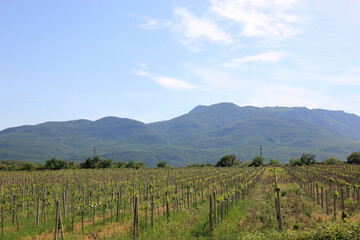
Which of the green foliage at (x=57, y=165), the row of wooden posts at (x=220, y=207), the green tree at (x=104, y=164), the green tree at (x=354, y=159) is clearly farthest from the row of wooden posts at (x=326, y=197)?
the green foliage at (x=57, y=165)

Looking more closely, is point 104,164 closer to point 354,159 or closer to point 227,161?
point 227,161

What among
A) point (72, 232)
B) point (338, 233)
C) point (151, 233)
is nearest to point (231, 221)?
point (151, 233)

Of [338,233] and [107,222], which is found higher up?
[338,233]

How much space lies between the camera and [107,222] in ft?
54.1

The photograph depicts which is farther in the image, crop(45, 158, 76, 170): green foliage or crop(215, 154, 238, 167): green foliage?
crop(215, 154, 238, 167): green foliage

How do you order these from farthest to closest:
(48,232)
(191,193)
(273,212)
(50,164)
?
(50,164)
(191,193)
(273,212)
(48,232)

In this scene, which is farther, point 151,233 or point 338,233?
point 151,233

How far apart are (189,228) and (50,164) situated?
6131 centimetres

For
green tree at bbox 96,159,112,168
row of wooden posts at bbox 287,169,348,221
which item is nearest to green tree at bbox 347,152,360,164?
row of wooden posts at bbox 287,169,348,221

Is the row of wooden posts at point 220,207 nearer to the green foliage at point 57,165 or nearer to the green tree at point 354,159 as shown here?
the green foliage at point 57,165

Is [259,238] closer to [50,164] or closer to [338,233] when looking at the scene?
[338,233]

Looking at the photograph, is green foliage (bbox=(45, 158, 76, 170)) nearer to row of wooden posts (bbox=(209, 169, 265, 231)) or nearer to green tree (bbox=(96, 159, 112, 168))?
green tree (bbox=(96, 159, 112, 168))

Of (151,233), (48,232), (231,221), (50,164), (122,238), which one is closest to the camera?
(122,238)

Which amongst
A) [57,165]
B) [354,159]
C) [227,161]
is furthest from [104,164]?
[354,159]
